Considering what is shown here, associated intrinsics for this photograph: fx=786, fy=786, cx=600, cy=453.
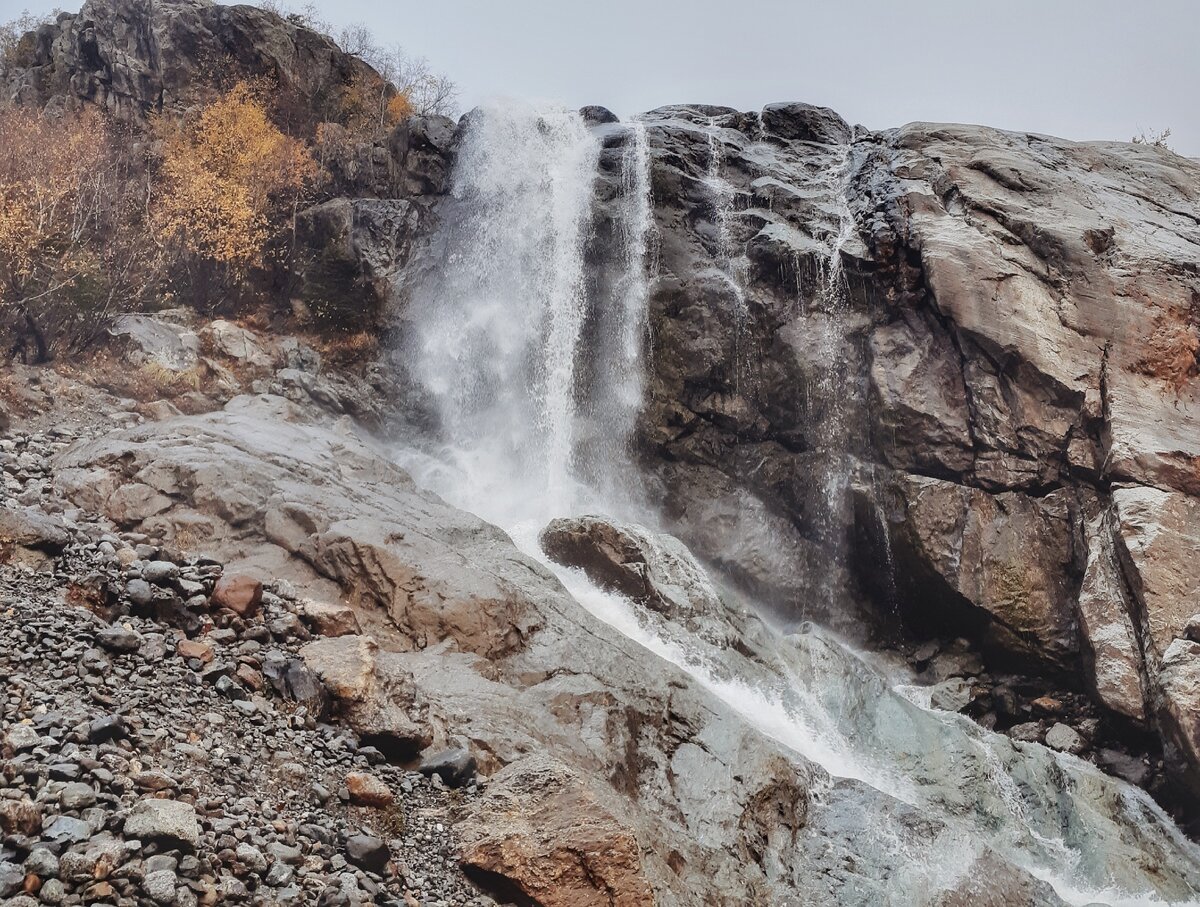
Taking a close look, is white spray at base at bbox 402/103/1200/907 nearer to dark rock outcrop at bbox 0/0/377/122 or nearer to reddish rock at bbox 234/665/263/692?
reddish rock at bbox 234/665/263/692

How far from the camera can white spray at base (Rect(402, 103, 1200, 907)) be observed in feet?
35.9

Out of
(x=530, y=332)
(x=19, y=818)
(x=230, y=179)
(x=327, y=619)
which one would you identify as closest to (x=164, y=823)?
(x=19, y=818)

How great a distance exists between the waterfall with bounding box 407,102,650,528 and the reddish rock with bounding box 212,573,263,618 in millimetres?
10745

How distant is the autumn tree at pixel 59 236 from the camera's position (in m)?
14.8

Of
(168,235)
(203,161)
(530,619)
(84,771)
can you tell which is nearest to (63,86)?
(203,161)

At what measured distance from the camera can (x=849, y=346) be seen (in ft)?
62.7

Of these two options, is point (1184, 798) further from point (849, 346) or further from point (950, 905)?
point (849, 346)

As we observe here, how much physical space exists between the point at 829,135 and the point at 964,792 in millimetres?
20277

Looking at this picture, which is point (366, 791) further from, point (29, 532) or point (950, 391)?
point (950, 391)

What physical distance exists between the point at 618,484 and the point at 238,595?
13.2 m

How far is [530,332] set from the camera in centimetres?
2178

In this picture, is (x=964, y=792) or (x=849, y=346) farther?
(x=849, y=346)

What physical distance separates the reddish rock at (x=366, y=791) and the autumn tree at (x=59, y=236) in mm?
12900

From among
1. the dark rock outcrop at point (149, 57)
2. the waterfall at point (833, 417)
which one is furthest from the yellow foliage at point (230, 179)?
the waterfall at point (833, 417)
